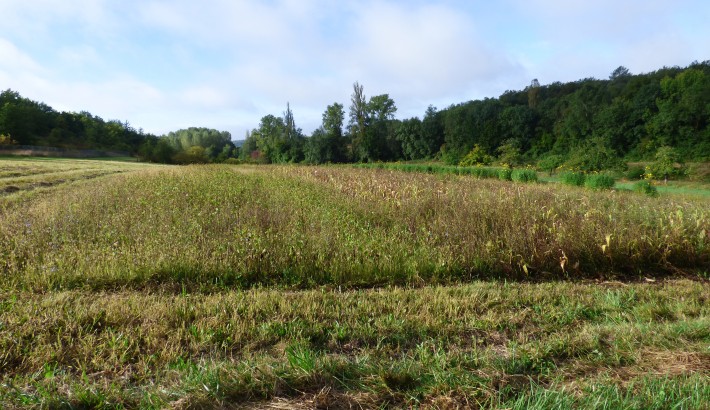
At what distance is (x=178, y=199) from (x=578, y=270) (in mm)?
7747

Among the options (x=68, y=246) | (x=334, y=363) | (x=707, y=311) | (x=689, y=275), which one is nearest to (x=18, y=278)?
(x=68, y=246)

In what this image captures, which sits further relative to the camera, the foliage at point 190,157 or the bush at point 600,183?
the foliage at point 190,157

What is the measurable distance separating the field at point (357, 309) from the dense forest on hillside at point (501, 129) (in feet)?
54.5

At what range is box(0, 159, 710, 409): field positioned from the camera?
2061mm

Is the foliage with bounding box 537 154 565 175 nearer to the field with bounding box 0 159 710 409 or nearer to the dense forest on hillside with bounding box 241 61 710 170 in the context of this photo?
the dense forest on hillside with bounding box 241 61 710 170

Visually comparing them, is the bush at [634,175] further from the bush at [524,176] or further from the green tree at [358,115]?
the green tree at [358,115]

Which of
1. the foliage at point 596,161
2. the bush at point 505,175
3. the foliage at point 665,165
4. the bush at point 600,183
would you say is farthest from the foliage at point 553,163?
the bush at point 600,183

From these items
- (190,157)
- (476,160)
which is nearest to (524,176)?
(476,160)

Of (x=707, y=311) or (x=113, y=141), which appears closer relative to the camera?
(x=707, y=311)

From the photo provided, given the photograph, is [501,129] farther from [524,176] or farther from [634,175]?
[524,176]

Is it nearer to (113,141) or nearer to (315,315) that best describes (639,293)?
(315,315)

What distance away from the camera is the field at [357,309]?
81.1 inches

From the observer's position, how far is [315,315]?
10.2 feet

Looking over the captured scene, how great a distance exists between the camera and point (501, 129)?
41.6 metres
